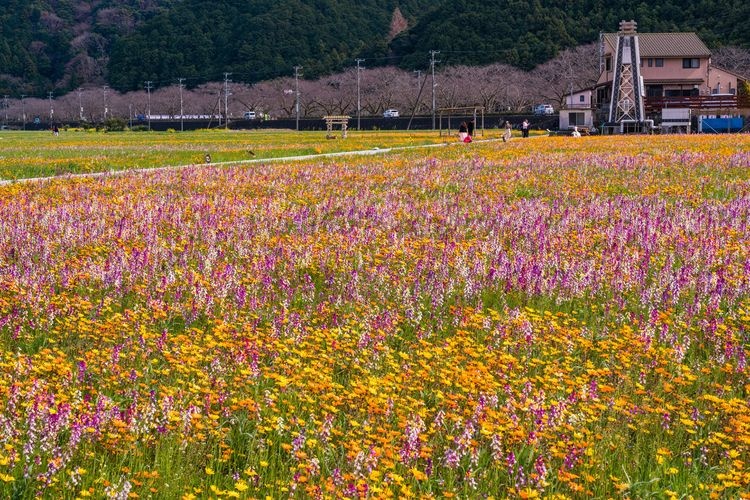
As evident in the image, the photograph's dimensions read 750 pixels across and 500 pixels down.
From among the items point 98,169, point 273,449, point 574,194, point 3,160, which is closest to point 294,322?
point 273,449

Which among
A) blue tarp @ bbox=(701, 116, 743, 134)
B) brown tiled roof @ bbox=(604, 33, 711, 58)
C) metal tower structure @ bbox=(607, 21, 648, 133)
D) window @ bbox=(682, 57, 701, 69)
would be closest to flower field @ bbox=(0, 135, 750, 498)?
blue tarp @ bbox=(701, 116, 743, 134)

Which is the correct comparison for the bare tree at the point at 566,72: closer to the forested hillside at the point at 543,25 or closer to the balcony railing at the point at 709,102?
the forested hillside at the point at 543,25

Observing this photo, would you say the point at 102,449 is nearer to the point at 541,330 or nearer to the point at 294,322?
the point at 294,322

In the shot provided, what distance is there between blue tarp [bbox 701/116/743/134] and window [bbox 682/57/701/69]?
67.5 feet

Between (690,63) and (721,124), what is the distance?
2201cm

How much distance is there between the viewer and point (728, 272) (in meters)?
9.55

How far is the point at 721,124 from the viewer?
81688mm

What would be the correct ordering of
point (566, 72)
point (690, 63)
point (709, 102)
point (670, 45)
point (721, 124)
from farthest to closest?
point (566, 72) → point (670, 45) → point (690, 63) → point (709, 102) → point (721, 124)

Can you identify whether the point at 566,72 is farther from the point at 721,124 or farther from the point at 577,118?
the point at 721,124

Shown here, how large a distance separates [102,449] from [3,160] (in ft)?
100

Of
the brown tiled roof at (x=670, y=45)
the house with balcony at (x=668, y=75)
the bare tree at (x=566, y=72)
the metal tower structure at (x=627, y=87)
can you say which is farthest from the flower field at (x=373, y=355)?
the bare tree at (x=566, y=72)

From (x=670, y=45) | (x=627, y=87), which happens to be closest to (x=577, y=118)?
(x=627, y=87)

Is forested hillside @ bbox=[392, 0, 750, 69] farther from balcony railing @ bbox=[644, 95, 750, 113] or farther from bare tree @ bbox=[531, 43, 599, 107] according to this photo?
balcony railing @ bbox=[644, 95, 750, 113]

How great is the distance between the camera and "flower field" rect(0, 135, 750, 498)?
4.48m
